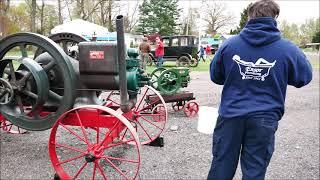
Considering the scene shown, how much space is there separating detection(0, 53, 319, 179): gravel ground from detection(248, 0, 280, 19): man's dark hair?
1795 millimetres

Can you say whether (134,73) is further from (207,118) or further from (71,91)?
(207,118)

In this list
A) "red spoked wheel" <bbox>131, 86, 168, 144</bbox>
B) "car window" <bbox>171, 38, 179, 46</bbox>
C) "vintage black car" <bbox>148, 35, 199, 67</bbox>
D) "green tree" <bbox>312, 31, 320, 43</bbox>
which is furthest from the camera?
"green tree" <bbox>312, 31, 320, 43</bbox>

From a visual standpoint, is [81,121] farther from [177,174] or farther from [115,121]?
[177,174]

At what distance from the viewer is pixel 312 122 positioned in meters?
5.95

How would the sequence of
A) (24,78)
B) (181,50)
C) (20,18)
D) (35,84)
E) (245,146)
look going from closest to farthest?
(245,146) < (24,78) < (35,84) < (181,50) < (20,18)

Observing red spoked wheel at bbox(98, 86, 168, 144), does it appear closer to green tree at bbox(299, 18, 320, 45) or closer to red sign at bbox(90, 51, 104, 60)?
red sign at bbox(90, 51, 104, 60)

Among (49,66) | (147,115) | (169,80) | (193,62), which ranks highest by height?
(49,66)

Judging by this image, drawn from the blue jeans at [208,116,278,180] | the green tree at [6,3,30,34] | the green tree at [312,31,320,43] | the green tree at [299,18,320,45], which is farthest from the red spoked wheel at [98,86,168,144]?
the green tree at [299,18,320,45]

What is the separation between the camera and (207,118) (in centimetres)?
322

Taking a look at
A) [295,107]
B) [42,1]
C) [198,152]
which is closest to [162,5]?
[42,1]

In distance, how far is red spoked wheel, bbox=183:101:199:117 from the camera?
6.11 m

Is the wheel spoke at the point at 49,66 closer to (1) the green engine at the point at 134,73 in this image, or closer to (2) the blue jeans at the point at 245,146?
(1) the green engine at the point at 134,73

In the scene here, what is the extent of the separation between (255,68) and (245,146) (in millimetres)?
553

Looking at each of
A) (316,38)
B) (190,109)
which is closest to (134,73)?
(190,109)
